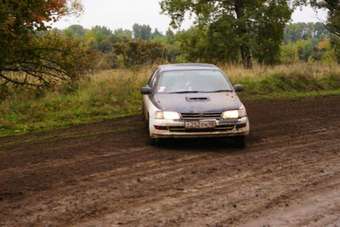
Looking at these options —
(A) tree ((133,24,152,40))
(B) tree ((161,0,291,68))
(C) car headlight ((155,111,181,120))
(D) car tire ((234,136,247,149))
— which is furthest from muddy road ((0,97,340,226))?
(A) tree ((133,24,152,40))

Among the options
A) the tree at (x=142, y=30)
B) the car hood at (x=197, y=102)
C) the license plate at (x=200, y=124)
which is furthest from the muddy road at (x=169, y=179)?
the tree at (x=142, y=30)

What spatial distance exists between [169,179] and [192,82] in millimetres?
4245

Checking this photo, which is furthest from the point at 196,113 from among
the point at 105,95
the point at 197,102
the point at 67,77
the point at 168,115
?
the point at 105,95

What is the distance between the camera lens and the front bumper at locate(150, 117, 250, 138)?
34.7 feet

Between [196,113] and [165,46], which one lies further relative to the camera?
[165,46]

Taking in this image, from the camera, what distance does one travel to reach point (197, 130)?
1057 centimetres

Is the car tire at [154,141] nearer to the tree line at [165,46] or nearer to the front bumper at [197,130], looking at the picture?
the front bumper at [197,130]

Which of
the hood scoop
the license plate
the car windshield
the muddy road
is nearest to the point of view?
the muddy road

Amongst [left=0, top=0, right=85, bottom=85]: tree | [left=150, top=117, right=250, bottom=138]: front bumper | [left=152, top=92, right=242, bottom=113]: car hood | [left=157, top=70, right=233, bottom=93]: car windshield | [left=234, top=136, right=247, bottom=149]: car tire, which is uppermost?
[left=0, top=0, right=85, bottom=85]: tree

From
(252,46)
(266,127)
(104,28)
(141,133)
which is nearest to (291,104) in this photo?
(266,127)

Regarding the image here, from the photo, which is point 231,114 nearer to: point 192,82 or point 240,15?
point 192,82

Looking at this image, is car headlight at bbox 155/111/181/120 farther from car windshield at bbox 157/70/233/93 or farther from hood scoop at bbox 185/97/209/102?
car windshield at bbox 157/70/233/93

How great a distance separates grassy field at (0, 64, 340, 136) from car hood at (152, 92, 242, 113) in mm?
4551

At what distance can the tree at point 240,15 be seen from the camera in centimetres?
4372
